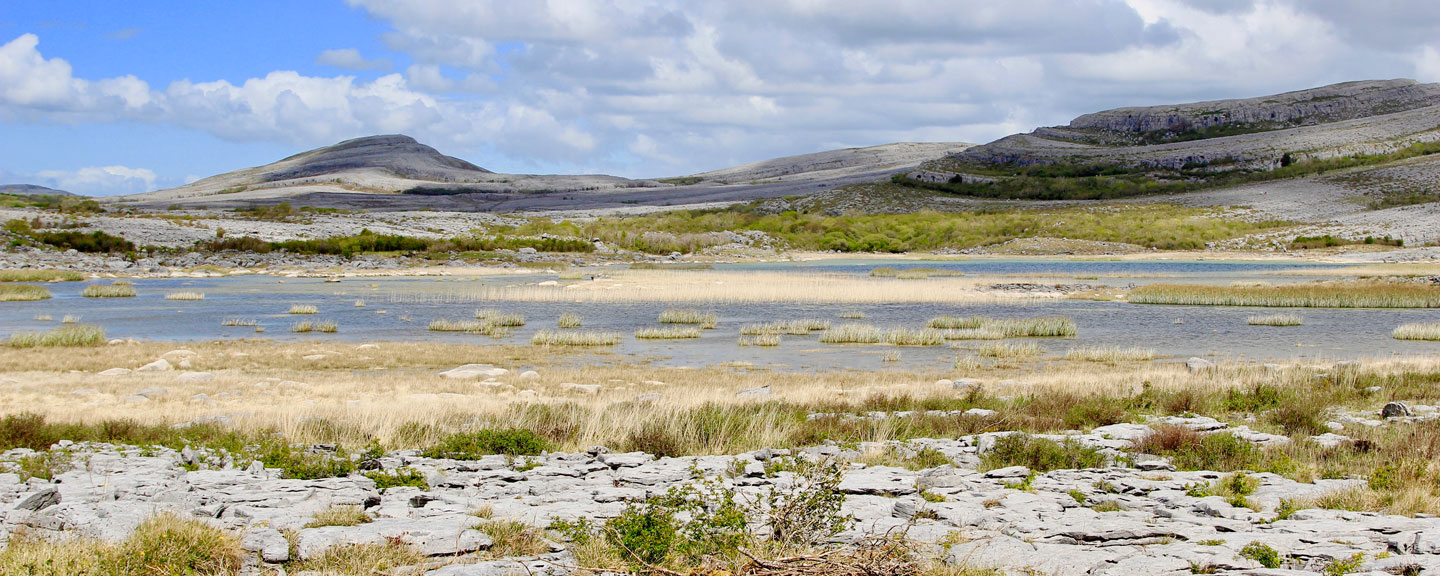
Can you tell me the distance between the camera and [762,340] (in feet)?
100

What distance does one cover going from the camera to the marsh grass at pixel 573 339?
30734 millimetres

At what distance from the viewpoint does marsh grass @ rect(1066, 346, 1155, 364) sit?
25.8 m

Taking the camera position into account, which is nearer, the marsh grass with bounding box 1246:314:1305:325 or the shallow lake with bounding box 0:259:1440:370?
the shallow lake with bounding box 0:259:1440:370

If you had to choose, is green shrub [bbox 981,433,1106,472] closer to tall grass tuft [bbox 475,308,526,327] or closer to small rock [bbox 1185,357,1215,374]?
small rock [bbox 1185,357,1215,374]

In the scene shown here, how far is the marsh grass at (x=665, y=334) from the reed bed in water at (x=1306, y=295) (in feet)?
78.3

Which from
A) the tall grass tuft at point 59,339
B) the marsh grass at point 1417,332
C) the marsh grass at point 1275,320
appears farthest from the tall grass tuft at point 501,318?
the marsh grass at point 1417,332

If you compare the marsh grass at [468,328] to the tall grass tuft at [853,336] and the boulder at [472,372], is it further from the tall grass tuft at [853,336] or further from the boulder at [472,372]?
the tall grass tuft at [853,336]

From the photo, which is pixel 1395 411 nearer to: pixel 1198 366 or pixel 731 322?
pixel 1198 366

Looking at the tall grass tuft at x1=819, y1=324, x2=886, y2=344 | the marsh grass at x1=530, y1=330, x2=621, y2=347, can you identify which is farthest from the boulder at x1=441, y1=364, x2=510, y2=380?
the tall grass tuft at x1=819, y1=324, x2=886, y2=344

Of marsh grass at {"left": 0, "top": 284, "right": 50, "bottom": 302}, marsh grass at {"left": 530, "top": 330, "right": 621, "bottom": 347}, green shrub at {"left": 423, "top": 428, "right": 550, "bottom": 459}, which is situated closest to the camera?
green shrub at {"left": 423, "top": 428, "right": 550, "bottom": 459}

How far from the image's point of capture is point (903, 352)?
28.6 meters

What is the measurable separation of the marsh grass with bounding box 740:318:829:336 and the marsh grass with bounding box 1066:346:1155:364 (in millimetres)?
9635

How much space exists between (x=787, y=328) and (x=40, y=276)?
53056 mm

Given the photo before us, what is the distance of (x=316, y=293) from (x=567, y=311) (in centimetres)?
1922
